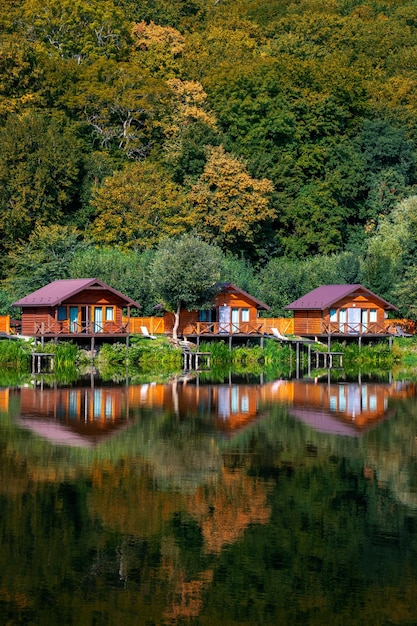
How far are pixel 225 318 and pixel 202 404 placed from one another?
28652 mm

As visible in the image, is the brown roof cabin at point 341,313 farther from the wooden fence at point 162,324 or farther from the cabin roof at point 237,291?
the cabin roof at point 237,291

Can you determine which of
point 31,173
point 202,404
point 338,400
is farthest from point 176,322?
point 202,404

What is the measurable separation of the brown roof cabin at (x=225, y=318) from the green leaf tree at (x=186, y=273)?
197 cm

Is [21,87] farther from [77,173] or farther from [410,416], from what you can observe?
[410,416]

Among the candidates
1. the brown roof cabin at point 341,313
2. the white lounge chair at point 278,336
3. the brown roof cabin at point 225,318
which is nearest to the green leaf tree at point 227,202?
the brown roof cabin at point 341,313

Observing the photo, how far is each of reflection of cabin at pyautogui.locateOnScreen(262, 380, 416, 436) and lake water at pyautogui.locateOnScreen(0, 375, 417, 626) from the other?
22 cm

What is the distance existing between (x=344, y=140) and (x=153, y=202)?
19.9 metres

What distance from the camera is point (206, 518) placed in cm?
1948

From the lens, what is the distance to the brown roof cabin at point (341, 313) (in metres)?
66.2

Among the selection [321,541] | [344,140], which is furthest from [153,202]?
[321,541]

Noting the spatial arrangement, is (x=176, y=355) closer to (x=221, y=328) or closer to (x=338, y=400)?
(x=221, y=328)

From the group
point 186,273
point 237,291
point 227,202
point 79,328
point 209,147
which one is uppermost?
point 209,147

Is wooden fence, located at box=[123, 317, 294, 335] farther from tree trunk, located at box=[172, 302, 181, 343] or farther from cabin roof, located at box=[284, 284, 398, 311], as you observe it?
tree trunk, located at box=[172, 302, 181, 343]

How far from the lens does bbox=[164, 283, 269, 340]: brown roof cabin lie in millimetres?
63969
